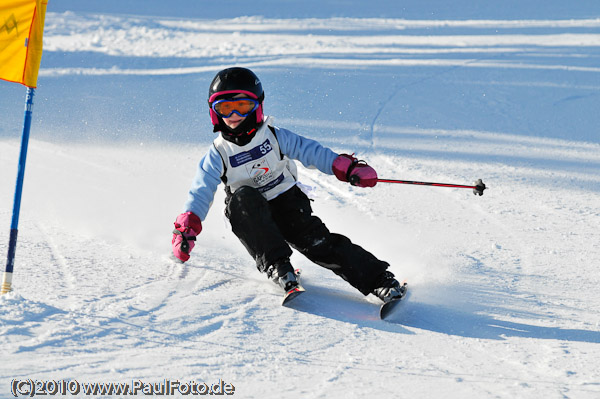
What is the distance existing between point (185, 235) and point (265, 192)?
23.8 inches

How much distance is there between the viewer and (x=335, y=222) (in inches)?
205

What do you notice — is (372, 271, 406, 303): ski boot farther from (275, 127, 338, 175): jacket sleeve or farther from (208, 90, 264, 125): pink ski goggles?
(208, 90, 264, 125): pink ski goggles

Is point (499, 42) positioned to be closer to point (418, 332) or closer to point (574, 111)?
point (574, 111)

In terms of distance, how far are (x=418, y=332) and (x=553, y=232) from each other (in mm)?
2070

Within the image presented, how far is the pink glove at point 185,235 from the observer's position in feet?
11.6

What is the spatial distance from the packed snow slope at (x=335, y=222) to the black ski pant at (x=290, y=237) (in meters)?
0.17

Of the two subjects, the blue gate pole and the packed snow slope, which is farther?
the blue gate pole

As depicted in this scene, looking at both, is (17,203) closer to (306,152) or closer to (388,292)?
(306,152)

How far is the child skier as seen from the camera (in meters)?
3.64

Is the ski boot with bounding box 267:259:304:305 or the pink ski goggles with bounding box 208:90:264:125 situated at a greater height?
the pink ski goggles with bounding box 208:90:264:125

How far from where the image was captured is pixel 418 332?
3273mm

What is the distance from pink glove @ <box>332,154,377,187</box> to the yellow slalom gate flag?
5.38 feet

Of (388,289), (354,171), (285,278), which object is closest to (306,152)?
(354,171)

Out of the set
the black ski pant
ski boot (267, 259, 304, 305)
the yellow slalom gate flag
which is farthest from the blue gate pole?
ski boot (267, 259, 304, 305)
